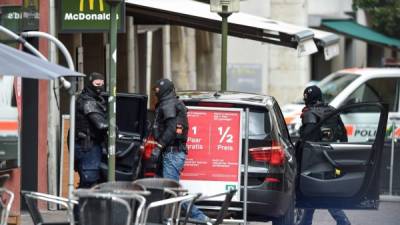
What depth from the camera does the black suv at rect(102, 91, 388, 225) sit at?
1176cm

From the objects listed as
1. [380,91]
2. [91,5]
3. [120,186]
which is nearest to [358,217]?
[91,5]

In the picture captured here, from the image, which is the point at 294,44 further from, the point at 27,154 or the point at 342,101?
the point at 27,154

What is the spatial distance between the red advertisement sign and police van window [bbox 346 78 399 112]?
28.0 feet

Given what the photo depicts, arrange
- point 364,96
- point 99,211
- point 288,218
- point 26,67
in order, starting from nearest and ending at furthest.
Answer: point 99,211, point 26,67, point 288,218, point 364,96

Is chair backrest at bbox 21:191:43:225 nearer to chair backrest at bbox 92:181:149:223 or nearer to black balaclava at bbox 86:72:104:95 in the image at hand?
chair backrest at bbox 92:181:149:223

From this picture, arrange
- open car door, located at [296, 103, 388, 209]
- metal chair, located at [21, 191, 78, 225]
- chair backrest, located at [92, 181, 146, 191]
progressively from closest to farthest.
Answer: metal chair, located at [21, 191, 78, 225] < chair backrest, located at [92, 181, 146, 191] < open car door, located at [296, 103, 388, 209]

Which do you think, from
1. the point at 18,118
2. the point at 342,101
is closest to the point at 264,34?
the point at 342,101

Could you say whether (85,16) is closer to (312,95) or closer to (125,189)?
(312,95)

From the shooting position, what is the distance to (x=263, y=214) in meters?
11.8

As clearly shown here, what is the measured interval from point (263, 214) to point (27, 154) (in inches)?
174

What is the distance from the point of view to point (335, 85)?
2062cm

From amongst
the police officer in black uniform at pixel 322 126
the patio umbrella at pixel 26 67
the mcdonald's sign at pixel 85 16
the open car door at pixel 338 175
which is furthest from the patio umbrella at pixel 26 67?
the police officer in black uniform at pixel 322 126

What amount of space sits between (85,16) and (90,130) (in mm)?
1752

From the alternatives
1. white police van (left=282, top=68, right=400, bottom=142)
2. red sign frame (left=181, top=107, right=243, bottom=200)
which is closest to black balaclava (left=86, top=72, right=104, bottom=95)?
red sign frame (left=181, top=107, right=243, bottom=200)
